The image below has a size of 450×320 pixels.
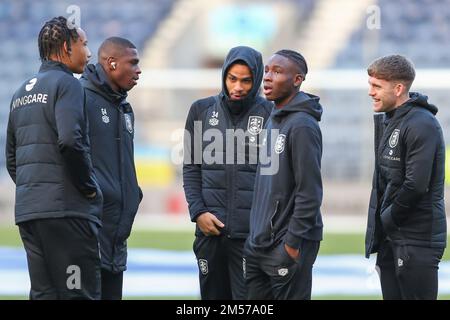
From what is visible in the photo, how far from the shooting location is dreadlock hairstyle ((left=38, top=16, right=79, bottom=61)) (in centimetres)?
478

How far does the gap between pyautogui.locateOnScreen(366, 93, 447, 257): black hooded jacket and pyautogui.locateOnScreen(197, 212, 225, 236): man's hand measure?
35.6 inches

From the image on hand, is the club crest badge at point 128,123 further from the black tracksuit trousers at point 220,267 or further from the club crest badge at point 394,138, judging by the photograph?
the club crest badge at point 394,138

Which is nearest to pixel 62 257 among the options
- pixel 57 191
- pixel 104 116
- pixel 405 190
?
pixel 57 191

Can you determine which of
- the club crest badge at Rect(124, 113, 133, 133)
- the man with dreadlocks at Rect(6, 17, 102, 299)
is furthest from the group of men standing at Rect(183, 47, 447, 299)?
the man with dreadlocks at Rect(6, 17, 102, 299)

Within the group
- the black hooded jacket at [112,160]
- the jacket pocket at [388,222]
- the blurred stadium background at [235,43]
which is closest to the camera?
the jacket pocket at [388,222]

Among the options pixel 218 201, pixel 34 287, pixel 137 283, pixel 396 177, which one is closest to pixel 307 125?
pixel 396 177

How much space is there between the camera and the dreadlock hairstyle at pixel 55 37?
478cm

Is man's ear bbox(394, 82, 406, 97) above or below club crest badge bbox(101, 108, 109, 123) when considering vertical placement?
above

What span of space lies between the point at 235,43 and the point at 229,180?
1306 cm

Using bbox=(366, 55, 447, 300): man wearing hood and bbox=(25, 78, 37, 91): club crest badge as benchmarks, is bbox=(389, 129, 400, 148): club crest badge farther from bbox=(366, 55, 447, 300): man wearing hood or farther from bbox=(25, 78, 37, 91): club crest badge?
bbox=(25, 78, 37, 91): club crest badge

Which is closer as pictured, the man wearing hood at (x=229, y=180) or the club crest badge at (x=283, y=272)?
A: the club crest badge at (x=283, y=272)

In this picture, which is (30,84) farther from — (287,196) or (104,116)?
(287,196)

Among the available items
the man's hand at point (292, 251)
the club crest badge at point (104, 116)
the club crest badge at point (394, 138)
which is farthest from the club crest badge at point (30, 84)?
the club crest badge at point (394, 138)
